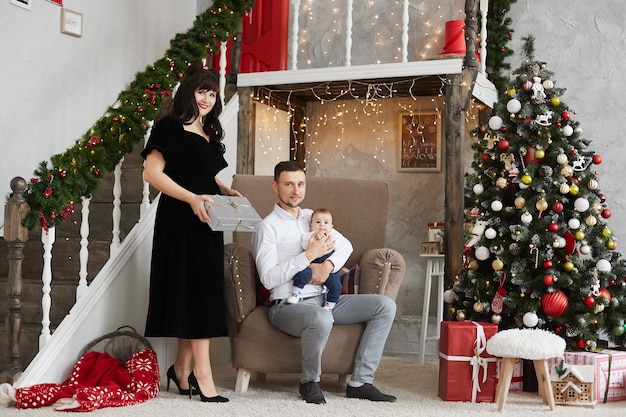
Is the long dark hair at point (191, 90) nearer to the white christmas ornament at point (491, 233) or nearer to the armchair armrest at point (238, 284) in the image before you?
the armchair armrest at point (238, 284)

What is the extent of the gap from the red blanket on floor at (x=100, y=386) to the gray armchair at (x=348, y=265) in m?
0.44

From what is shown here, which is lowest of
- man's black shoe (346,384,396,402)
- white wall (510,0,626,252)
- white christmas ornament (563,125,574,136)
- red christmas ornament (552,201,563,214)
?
man's black shoe (346,384,396,402)

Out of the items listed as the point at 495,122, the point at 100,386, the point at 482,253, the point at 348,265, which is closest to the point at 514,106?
the point at 495,122

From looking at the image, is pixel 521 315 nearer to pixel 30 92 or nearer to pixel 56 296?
pixel 56 296

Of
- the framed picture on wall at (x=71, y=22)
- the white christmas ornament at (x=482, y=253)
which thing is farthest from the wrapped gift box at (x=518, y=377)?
the framed picture on wall at (x=71, y=22)

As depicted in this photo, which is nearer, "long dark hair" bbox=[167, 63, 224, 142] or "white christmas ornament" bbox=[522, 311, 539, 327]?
"long dark hair" bbox=[167, 63, 224, 142]

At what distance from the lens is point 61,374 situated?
382 cm

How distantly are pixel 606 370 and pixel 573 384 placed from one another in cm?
24

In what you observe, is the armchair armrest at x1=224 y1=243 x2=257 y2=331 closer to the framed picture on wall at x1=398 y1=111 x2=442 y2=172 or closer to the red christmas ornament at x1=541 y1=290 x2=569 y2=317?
the red christmas ornament at x1=541 y1=290 x2=569 y2=317

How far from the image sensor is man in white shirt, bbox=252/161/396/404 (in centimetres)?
373

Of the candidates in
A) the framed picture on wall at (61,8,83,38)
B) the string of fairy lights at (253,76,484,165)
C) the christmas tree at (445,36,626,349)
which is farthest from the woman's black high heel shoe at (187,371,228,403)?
the framed picture on wall at (61,8,83,38)

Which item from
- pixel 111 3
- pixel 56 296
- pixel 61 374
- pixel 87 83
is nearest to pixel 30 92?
pixel 87 83

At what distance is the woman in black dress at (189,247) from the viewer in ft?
12.1

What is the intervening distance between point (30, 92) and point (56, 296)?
1709 millimetres
